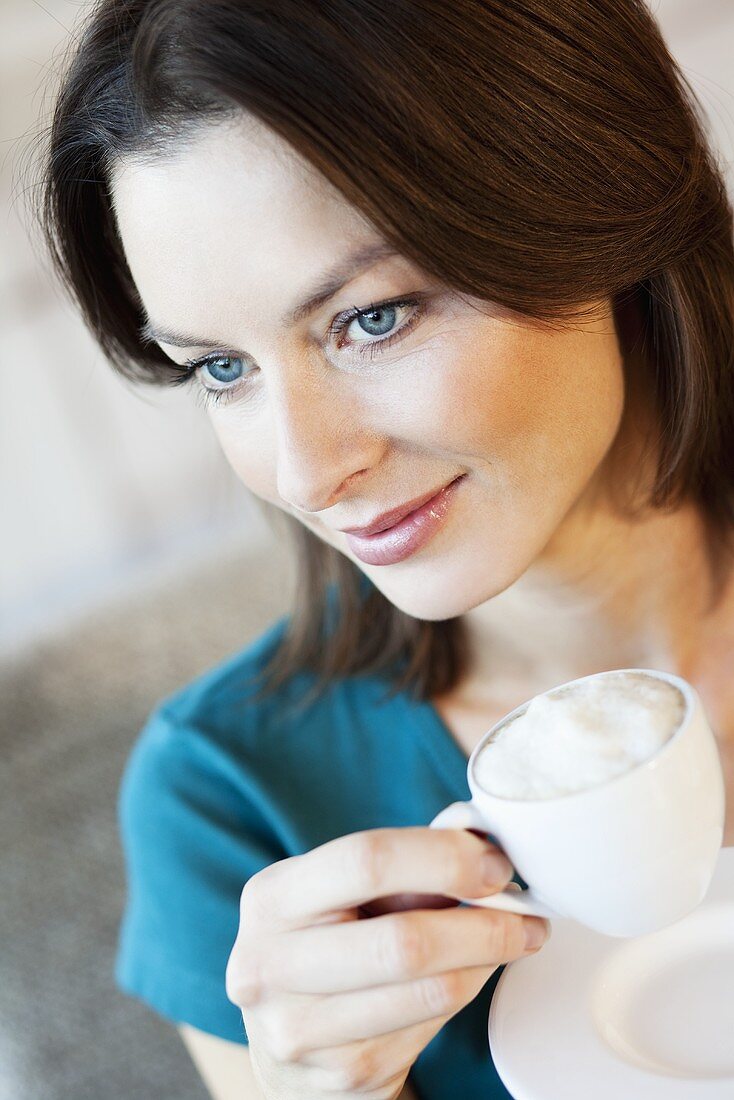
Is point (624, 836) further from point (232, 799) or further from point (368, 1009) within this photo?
point (232, 799)

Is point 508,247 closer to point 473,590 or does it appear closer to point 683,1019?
point 473,590

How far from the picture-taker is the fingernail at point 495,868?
71cm

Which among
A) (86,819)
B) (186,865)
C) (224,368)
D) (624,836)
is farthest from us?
(86,819)

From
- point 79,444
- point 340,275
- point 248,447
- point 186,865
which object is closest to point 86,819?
point 186,865

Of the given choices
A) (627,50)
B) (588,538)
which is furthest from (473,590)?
(627,50)

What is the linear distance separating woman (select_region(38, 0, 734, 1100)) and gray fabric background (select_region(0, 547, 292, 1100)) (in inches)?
4.1

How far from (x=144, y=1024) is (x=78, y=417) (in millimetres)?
2386

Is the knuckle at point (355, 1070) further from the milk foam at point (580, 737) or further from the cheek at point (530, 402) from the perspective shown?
the cheek at point (530, 402)

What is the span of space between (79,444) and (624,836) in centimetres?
297

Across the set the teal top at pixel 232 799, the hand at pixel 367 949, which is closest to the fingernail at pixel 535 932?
the hand at pixel 367 949

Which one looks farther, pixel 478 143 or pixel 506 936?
pixel 478 143

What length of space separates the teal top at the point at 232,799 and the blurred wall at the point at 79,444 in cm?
179

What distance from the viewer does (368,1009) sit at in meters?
0.76

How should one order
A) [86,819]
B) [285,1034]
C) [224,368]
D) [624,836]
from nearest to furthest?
[624,836], [285,1034], [224,368], [86,819]
